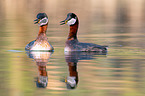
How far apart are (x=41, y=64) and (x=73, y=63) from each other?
98 cm

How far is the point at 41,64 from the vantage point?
50.4 ft

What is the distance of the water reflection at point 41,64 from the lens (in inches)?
486

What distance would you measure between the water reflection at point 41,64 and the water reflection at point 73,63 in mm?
587

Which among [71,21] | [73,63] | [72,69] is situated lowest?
[73,63]

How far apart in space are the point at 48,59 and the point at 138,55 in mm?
3149

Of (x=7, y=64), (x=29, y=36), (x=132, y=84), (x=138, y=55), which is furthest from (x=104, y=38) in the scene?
(x=132, y=84)

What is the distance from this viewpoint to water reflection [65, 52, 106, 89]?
12.3 meters

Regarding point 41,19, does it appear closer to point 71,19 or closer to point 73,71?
point 71,19

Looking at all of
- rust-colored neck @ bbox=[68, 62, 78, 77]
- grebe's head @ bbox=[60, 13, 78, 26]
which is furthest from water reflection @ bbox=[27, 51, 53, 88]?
grebe's head @ bbox=[60, 13, 78, 26]

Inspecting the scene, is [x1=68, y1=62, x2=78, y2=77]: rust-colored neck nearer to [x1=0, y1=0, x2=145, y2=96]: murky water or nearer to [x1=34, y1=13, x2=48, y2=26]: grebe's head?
[x1=0, y1=0, x2=145, y2=96]: murky water

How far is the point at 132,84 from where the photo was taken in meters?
12.0

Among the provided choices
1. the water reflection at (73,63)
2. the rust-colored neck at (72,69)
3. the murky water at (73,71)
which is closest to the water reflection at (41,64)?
the murky water at (73,71)

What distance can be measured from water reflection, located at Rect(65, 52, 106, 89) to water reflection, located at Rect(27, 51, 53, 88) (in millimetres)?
587

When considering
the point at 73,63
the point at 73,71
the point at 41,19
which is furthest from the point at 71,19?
the point at 73,71
